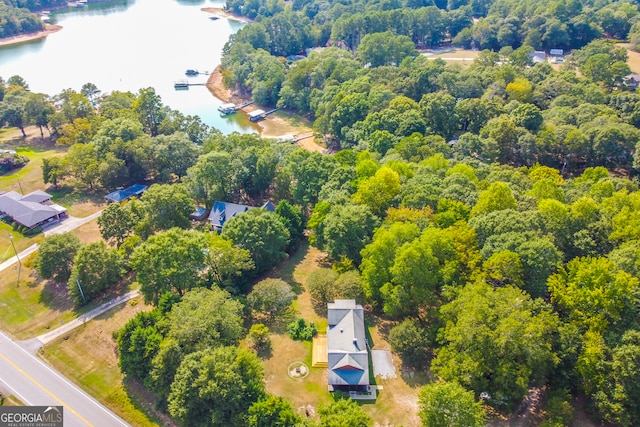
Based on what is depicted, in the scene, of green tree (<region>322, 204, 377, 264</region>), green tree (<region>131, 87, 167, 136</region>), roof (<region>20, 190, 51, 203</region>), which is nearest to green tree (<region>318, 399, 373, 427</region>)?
green tree (<region>322, 204, 377, 264</region>)

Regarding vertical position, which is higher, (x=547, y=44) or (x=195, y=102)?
(x=547, y=44)

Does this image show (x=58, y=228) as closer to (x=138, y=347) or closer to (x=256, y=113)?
(x=138, y=347)

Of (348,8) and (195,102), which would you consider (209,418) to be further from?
(348,8)

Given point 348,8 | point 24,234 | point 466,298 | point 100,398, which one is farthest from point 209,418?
point 348,8

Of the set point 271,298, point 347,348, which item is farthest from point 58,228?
point 347,348

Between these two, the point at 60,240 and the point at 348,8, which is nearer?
the point at 60,240

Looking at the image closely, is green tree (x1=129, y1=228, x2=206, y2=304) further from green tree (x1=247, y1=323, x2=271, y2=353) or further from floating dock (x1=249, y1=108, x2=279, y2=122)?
floating dock (x1=249, y1=108, x2=279, y2=122)

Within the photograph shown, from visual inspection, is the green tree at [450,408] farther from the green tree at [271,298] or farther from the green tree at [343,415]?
the green tree at [271,298]
